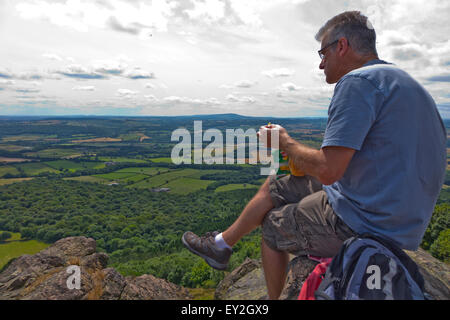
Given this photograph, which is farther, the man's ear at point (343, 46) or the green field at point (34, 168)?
the green field at point (34, 168)

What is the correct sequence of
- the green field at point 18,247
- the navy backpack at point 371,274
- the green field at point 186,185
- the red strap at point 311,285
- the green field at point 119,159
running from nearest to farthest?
the navy backpack at point 371,274 → the red strap at point 311,285 → the green field at point 18,247 → the green field at point 186,185 → the green field at point 119,159

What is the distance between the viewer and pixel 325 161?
2.31 m

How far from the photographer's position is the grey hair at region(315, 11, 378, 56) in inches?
102

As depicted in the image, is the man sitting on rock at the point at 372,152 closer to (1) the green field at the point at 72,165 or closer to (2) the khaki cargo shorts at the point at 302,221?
(2) the khaki cargo shorts at the point at 302,221

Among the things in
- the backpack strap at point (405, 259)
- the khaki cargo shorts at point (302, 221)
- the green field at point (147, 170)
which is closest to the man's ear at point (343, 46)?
the khaki cargo shorts at point (302, 221)

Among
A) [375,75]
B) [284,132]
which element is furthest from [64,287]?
[375,75]

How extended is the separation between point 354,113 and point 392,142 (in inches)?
15.2

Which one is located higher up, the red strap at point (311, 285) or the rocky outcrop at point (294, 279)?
the red strap at point (311, 285)

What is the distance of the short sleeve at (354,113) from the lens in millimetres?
2160

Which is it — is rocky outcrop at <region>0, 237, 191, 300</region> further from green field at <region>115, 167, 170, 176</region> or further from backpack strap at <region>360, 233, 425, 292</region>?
green field at <region>115, 167, 170, 176</region>

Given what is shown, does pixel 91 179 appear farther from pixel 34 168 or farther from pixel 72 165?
pixel 34 168

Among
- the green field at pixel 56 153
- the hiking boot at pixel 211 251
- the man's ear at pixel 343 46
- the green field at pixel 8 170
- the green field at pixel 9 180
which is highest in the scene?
the man's ear at pixel 343 46

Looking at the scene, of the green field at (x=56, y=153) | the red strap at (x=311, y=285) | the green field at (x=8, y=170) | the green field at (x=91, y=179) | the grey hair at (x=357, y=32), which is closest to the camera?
the red strap at (x=311, y=285)
